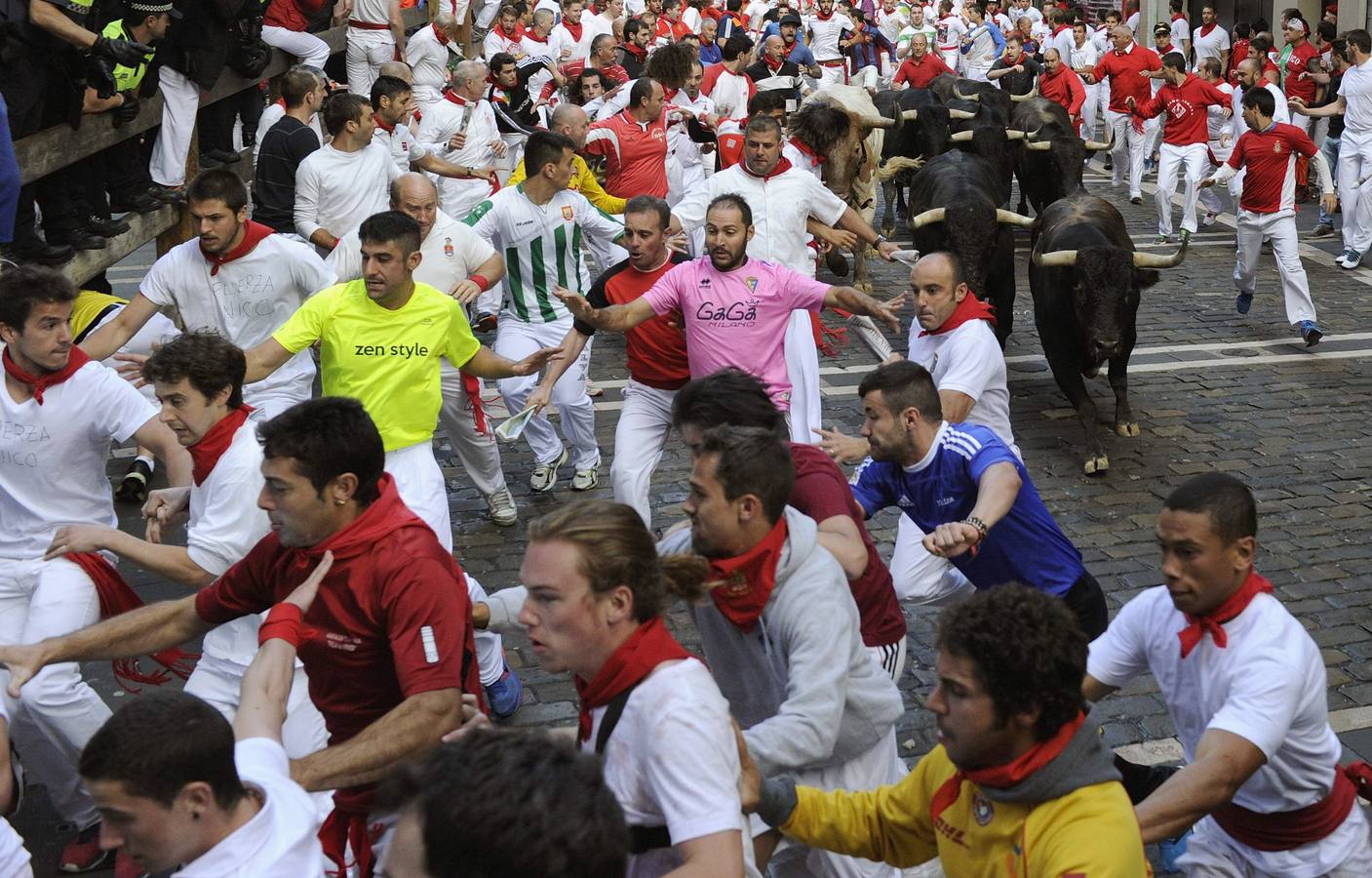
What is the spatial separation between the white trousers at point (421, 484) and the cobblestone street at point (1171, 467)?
0.90 metres

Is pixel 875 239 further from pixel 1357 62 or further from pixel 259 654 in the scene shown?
pixel 1357 62

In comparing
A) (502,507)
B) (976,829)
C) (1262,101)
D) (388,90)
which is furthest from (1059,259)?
(976,829)

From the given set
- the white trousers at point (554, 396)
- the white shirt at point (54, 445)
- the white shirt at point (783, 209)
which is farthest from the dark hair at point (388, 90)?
the white shirt at point (54, 445)

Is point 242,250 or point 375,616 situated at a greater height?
point 242,250

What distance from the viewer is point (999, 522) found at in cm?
589

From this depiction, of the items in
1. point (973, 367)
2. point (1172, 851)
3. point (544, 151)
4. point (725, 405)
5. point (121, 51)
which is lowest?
point (1172, 851)

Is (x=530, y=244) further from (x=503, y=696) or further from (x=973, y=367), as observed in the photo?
(x=503, y=696)

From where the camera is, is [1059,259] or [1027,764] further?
[1059,259]

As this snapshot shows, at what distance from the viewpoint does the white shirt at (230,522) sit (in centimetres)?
537

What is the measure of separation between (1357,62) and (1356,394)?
7.65 metres

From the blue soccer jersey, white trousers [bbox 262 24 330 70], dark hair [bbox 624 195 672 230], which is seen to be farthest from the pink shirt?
white trousers [bbox 262 24 330 70]

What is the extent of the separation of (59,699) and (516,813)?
150 inches

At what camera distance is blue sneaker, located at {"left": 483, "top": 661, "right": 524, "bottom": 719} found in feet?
22.2

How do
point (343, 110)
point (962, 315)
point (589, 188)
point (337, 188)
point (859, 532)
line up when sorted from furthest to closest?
1. point (589, 188)
2. point (337, 188)
3. point (343, 110)
4. point (962, 315)
5. point (859, 532)
